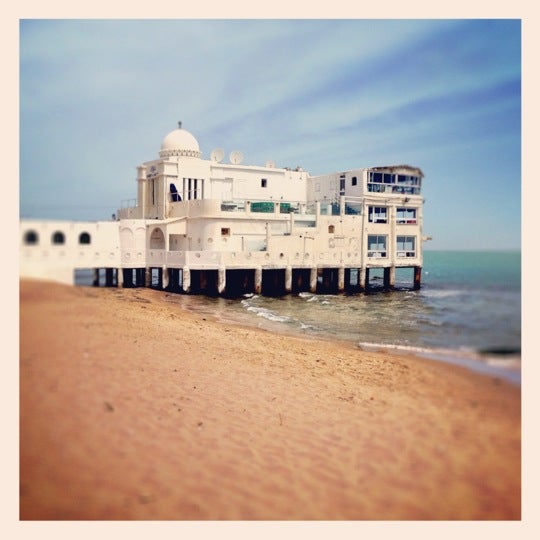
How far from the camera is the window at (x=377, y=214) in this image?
861 cm

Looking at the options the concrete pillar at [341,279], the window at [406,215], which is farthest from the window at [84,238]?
the concrete pillar at [341,279]

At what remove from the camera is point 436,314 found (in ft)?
20.6

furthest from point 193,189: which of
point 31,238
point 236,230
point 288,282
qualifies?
point 31,238

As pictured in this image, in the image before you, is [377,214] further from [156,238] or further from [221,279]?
[221,279]

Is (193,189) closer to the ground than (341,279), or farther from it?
farther from it

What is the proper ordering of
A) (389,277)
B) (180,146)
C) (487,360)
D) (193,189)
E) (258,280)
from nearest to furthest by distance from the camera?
(487,360) → (389,277) → (180,146) → (193,189) → (258,280)

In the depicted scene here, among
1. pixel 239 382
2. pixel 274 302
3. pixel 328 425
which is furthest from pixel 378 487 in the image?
pixel 274 302

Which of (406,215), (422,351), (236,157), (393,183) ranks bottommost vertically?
(422,351)

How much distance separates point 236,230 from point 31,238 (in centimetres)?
968

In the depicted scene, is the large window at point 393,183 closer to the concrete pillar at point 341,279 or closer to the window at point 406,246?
the window at point 406,246

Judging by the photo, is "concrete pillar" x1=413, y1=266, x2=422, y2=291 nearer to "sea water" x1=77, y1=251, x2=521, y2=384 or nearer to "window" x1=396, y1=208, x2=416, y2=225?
"sea water" x1=77, y1=251, x2=521, y2=384

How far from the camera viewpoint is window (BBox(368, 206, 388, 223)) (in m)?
8.61

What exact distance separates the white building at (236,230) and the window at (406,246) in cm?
2
